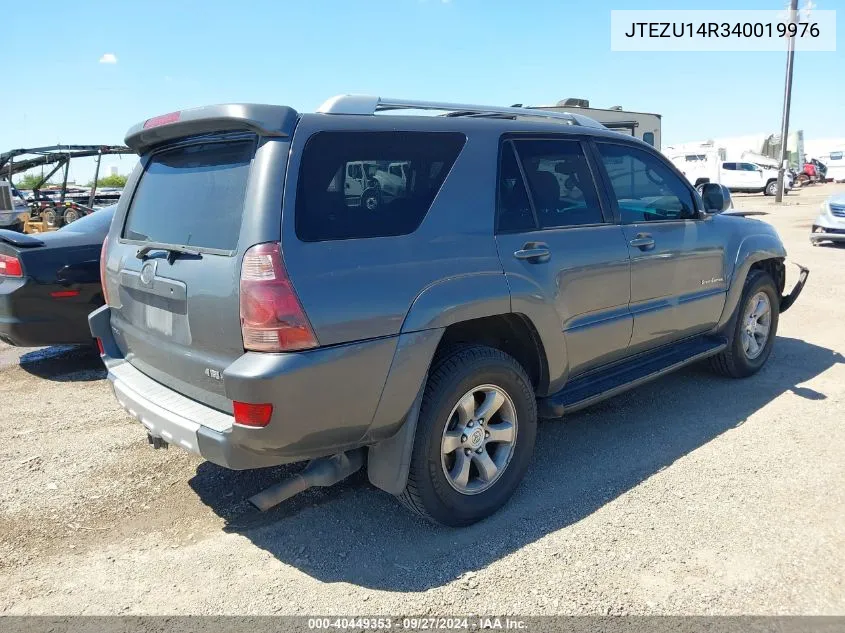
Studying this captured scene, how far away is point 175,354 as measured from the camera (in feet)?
9.79

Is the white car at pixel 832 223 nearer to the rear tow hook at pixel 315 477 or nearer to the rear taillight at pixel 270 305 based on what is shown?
the rear tow hook at pixel 315 477

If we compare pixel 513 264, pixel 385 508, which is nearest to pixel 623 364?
pixel 513 264

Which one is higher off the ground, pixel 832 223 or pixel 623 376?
pixel 832 223

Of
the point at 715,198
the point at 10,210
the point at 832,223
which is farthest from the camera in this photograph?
the point at 10,210

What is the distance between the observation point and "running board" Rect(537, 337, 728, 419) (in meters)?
3.62

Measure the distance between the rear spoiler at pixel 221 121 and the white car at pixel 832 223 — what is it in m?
13.0

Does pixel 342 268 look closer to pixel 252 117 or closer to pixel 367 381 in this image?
pixel 367 381

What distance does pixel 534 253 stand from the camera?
337 cm

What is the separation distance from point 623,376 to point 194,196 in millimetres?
2661

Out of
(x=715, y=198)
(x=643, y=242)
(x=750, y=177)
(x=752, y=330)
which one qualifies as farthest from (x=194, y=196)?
(x=750, y=177)

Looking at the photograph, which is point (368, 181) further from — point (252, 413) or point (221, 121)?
point (252, 413)

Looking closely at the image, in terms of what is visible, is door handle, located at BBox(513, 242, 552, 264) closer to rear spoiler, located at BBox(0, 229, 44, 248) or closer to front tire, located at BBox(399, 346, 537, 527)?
front tire, located at BBox(399, 346, 537, 527)

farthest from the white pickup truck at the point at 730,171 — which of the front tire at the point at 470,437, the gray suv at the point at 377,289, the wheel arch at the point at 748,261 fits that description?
the front tire at the point at 470,437

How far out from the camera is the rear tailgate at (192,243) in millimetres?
2633
